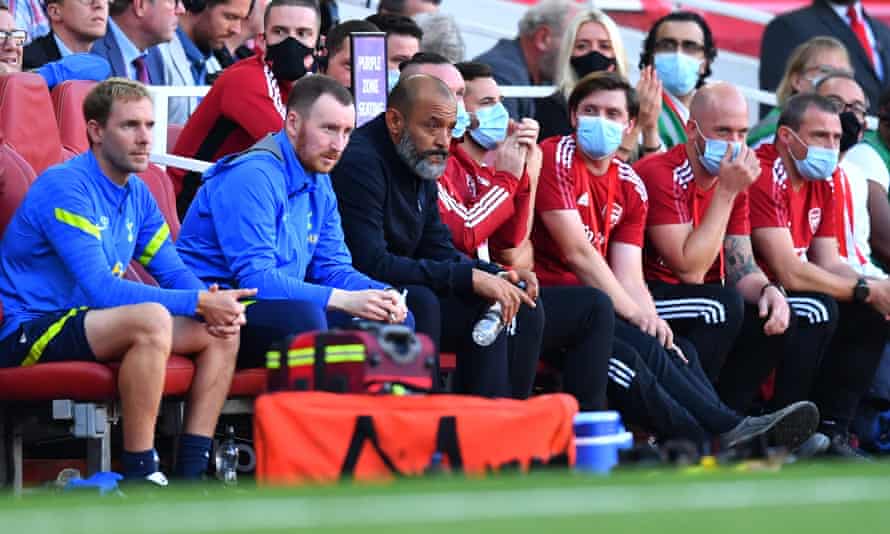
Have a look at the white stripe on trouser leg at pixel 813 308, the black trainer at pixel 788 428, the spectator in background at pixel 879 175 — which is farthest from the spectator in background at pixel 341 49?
the spectator in background at pixel 879 175

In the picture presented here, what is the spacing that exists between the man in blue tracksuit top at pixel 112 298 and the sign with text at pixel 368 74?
1.24 metres

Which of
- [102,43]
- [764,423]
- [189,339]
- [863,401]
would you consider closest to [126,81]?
[189,339]

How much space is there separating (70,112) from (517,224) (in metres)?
1.82

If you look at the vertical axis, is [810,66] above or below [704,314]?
above

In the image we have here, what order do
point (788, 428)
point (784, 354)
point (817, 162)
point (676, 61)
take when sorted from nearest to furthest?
point (788, 428), point (784, 354), point (817, 162), point (676, 61)

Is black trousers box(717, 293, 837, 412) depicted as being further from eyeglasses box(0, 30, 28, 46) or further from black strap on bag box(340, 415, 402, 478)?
black strap on bag box(340, 415, 402, 478)

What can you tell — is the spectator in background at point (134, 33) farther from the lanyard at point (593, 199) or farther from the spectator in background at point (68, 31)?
the lanyard at point (593, 199)

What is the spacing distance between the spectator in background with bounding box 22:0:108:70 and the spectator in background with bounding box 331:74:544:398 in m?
1.42

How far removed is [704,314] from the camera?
8.59 meters

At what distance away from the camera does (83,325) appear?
654 cm

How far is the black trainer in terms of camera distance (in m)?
7.76

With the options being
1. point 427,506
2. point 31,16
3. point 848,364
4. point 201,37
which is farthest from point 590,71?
point 427,506

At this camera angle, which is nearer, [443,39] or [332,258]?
[332,258]

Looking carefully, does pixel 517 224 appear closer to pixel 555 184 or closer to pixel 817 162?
pixel 555 184
